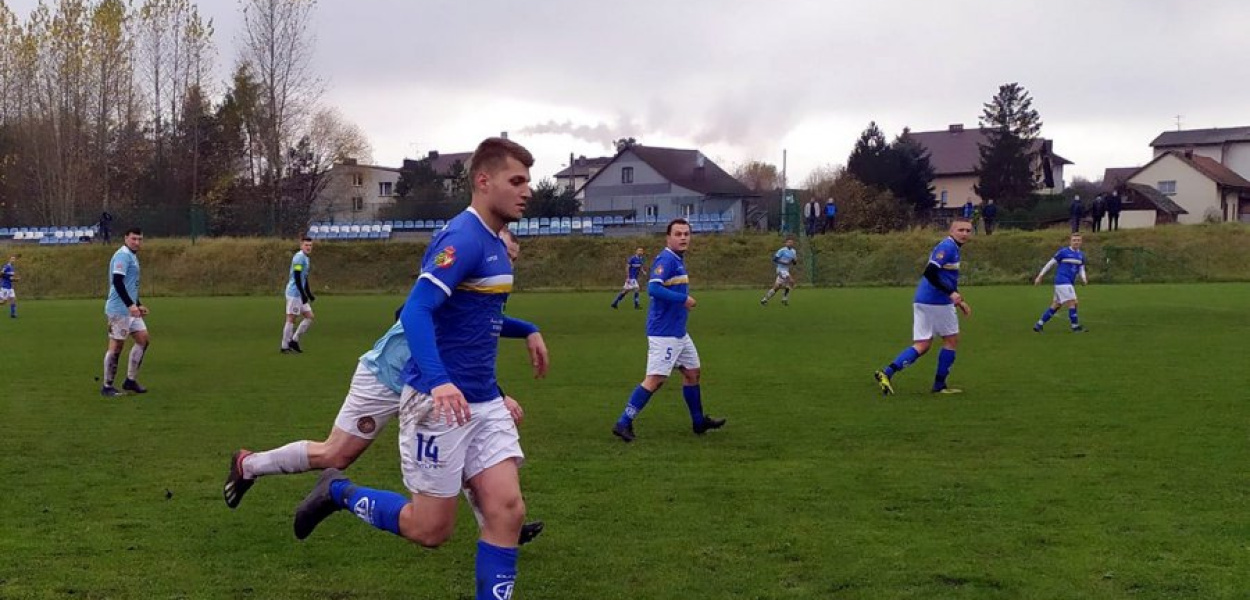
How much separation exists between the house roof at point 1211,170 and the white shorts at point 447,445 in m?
86.9

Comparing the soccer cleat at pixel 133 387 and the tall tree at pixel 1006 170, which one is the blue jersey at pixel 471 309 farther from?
the tall tree at pixel 1006 170

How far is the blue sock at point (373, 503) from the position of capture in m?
5.00

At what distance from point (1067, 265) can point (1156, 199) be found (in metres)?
58.8

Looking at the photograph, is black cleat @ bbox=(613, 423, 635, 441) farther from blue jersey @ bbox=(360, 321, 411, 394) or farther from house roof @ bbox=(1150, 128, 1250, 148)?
house roof @ bbox=(1150, 128, 1250, 148)

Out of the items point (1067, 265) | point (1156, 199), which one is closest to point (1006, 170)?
point (1156, 199)

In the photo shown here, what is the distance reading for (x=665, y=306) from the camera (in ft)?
32.2

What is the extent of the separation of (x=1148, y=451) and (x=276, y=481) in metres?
7.02

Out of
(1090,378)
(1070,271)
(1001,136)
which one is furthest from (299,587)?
(1001,136)

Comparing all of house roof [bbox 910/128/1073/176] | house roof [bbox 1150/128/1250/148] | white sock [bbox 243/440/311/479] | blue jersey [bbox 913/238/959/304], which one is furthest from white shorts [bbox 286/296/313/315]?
house roof [bbox 1150/128/1250/148]

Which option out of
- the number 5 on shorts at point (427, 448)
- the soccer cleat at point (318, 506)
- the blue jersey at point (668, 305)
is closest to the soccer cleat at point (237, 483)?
the soccer cleat at point (318, 506)

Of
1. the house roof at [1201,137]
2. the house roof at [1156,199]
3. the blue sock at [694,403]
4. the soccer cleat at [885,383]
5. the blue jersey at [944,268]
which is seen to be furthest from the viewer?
the house roof at [1201,137]

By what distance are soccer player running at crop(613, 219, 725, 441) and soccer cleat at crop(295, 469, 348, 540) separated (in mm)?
4397

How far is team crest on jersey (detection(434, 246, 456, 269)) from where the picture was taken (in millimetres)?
4484

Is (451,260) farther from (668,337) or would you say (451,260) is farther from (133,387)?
(133,387)
